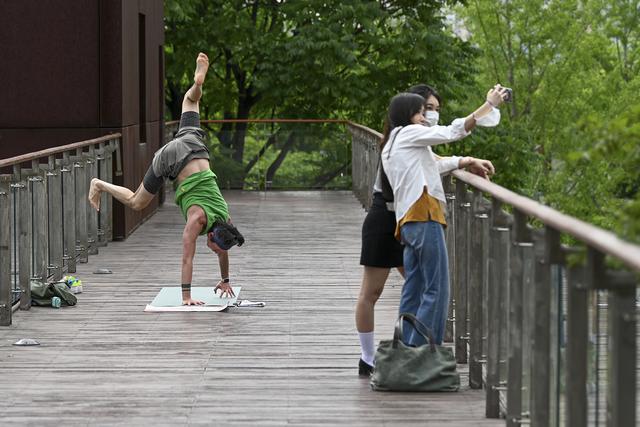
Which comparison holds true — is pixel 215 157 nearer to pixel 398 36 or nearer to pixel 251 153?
pixel 251 153

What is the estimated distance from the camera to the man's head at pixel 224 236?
10.6 metres

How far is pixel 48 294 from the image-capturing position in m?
10.7

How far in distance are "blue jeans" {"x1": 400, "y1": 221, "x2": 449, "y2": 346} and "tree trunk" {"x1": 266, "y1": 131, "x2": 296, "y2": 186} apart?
53.2 feet

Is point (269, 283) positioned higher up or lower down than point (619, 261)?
lower down

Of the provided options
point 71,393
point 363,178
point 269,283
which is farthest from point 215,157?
point 71,393

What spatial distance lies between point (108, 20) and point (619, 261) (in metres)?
12.6

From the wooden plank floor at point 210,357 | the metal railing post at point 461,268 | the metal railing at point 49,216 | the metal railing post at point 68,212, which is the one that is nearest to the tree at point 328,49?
the metal railing at point 49,216

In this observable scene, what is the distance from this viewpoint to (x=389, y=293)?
1153cm

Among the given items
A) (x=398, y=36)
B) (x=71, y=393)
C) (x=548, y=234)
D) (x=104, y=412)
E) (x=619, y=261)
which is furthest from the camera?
(x=398, y=36)

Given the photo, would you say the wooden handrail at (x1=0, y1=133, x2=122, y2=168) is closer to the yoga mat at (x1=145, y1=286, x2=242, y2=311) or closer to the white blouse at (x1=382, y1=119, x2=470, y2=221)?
the yoga mat at (x1=145, y1=286, x2=242, y2=311)

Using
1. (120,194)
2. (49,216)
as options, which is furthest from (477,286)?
(49,216)

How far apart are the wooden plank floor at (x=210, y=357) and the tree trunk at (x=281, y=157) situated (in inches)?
370

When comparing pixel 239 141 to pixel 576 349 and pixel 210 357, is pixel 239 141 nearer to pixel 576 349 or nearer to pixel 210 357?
pixel 210 357

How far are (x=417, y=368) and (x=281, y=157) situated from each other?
54.5 ft
